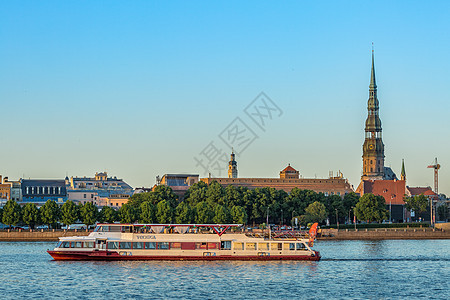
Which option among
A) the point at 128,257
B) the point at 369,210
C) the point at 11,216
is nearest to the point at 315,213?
the point at 369,210

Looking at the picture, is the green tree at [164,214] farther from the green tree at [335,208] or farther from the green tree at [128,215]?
the green tree at [335,208]

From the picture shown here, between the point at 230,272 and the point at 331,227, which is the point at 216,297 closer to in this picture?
the point at 230,272

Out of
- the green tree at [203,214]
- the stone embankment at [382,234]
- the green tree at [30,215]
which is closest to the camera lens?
the stone embankment at [382,234]

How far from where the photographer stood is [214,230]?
89938 millimetres

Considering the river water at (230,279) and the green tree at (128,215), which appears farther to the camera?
the green tree at (128,215)

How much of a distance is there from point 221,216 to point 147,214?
44.5ft

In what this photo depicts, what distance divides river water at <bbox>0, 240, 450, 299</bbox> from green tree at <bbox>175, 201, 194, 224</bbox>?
5985 centimetres

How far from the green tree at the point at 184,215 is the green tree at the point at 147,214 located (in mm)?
4298

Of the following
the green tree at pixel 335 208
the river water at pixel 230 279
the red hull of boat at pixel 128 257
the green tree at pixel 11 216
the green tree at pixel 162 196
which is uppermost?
the green tree at pixel 162 196

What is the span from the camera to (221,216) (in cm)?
15838

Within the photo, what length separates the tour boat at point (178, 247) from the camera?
87.9 metres

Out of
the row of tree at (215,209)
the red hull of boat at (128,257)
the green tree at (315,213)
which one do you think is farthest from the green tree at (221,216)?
the red hull of boat at (128,257)

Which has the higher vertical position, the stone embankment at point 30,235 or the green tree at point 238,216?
the green tree at point 238,216

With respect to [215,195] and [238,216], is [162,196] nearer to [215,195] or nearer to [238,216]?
[215,195]
